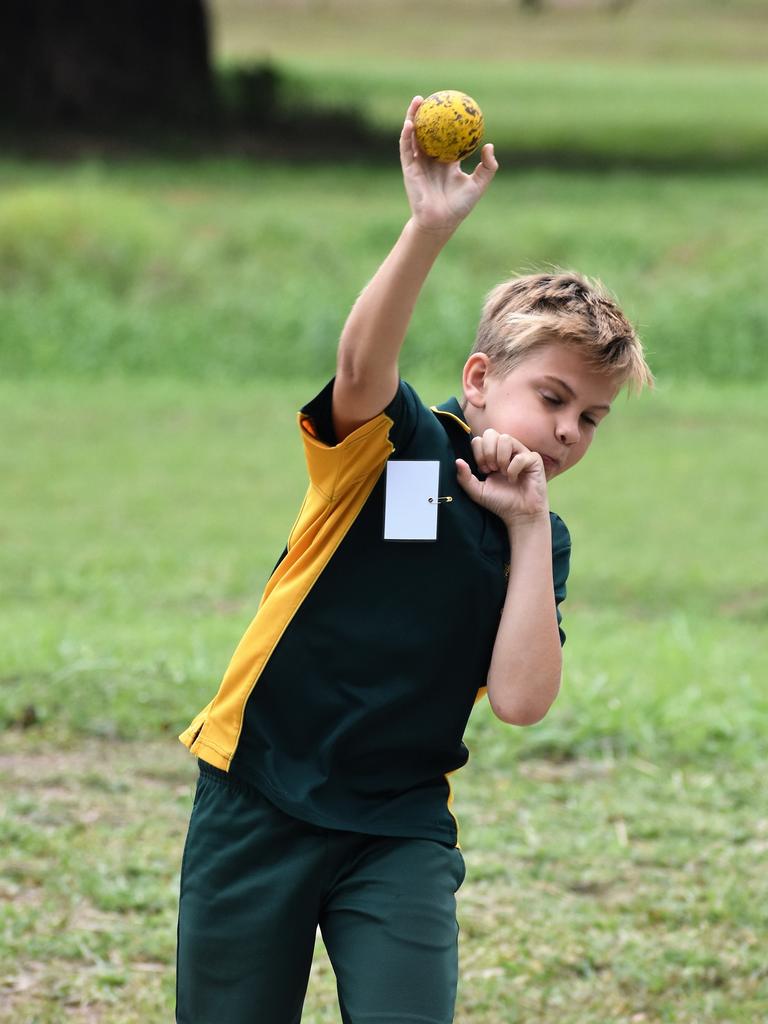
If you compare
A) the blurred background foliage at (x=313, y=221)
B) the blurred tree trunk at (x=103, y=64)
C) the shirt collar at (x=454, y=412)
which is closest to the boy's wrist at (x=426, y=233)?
the shirt collar at (x=454, y=412)

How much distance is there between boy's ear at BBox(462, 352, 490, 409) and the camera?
2.36 meters

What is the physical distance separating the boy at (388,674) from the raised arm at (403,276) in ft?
0.29

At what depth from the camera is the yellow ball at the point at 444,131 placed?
2109 millimetres

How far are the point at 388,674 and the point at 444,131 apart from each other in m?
0.72

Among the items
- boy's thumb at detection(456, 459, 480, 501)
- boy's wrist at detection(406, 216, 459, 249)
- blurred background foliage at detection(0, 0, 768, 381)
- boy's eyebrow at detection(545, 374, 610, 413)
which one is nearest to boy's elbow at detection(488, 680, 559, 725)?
boy's thumb at detection(456, 459, 480, 501)

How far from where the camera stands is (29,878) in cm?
377

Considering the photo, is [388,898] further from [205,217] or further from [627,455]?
[205,217]

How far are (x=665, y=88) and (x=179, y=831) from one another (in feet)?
88.9

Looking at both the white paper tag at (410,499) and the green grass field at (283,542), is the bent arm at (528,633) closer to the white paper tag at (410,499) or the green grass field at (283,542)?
the white paper tag at (410,499)

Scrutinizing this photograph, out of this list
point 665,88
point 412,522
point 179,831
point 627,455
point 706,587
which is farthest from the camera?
point 665,88

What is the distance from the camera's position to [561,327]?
2.28 metres

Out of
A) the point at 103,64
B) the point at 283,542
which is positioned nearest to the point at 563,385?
the point at 283,542

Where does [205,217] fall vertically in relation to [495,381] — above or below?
above

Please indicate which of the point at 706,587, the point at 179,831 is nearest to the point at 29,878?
the point at 179,831
